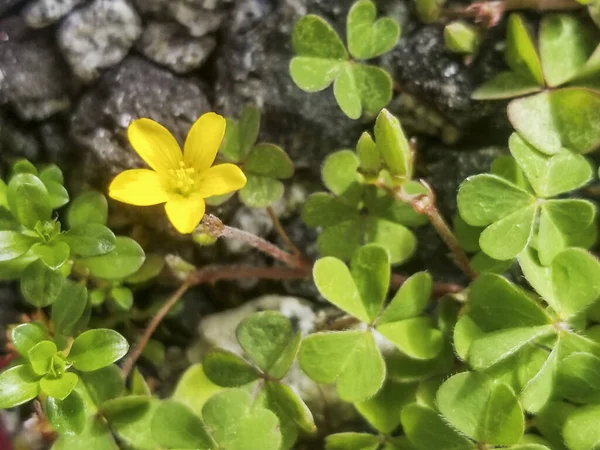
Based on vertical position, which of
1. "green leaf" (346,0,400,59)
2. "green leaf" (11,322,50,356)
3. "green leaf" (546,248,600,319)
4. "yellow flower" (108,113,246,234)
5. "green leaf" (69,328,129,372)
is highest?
"green leaf" (346,0,400,59)

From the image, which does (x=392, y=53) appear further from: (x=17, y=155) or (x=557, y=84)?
(x=17, y=155)

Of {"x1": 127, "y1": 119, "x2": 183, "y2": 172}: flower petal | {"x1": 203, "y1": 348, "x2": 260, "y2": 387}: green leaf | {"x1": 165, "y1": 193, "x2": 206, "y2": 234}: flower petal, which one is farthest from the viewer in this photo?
{"x1": 203, "y1": 348, "x2": 260, "y2": 387}: green leaf

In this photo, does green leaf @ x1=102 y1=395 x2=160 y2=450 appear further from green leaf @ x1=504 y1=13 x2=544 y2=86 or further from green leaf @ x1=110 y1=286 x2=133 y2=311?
green leaf @ x1=504 y1=13 x2=544 y2=86

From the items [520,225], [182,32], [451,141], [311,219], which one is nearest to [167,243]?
[311,219]

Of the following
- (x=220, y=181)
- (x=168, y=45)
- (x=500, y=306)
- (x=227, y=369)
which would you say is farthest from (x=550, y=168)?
(x=168, y=45)

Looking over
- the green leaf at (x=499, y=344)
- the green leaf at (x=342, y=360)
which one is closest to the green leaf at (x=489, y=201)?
the green leaf at (x=499, y=344)

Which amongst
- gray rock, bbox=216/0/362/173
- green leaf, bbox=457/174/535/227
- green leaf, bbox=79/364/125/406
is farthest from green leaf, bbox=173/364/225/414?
green leaf, bbox=457/174/535/227

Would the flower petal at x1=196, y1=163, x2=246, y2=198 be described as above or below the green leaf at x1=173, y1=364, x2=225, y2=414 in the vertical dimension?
above

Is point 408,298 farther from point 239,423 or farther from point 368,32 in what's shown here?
point 368,32
